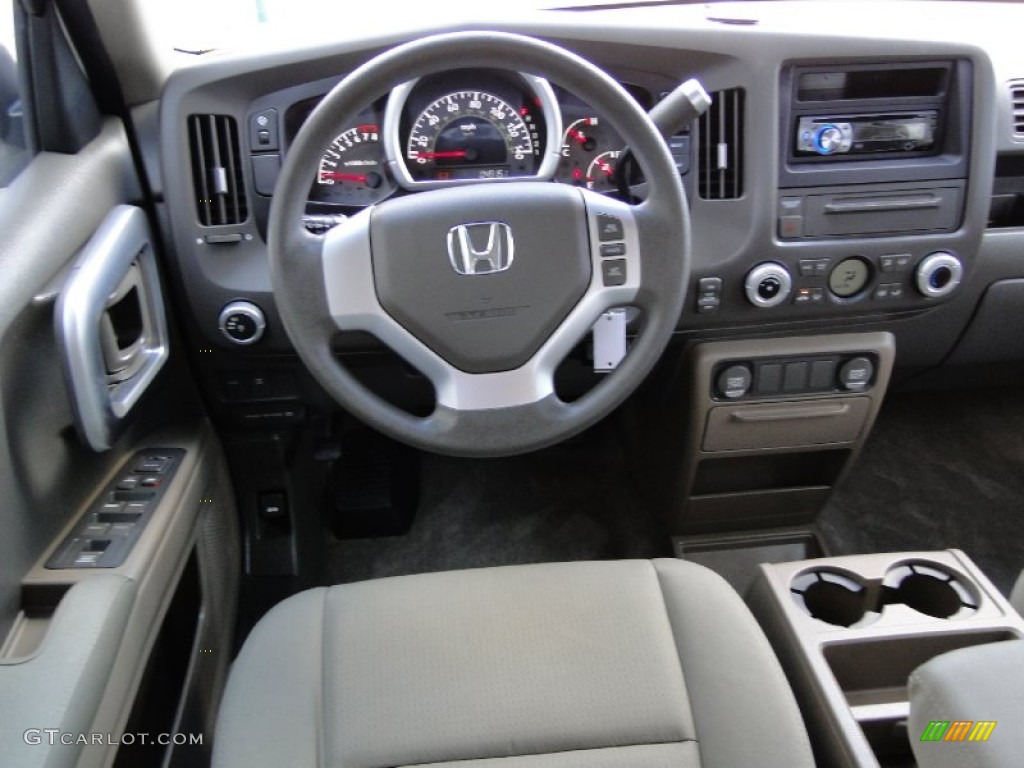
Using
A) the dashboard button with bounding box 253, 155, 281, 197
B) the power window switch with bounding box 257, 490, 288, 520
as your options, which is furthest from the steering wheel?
the power window switch with bounding box 257, 490, 288, 520

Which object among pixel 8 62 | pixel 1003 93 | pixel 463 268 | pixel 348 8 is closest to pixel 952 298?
pixel 1003 93

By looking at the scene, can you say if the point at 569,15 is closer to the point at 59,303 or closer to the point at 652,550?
the point at 59,303

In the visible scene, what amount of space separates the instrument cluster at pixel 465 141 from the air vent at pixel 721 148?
0.45ft

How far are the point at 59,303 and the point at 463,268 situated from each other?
0.48 metres

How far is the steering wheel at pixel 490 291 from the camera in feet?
3.27

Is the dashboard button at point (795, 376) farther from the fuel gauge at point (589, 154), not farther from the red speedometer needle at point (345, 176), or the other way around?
the red speedometer needle at point (345, 176)

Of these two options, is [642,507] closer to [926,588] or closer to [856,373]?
[856,373]

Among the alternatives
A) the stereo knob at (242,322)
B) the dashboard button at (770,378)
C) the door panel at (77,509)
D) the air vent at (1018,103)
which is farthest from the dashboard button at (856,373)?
the door panel at (77,509)

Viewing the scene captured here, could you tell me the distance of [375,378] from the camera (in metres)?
1.52

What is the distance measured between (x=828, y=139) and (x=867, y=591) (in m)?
0.69

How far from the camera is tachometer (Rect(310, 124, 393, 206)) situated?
4.03 ft

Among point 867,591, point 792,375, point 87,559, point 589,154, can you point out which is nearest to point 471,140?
point 589,154

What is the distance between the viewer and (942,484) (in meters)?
1.99

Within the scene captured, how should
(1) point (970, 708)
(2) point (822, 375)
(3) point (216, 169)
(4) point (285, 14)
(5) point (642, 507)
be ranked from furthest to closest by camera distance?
(5) point (642, 507) < (4) point (285, 14) < (2) point (822, 375) < (3) point (216, 169) < (1) point (970, 708)
